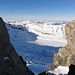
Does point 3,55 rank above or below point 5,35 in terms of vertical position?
below

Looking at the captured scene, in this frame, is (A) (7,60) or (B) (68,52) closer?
(A) (7,60)

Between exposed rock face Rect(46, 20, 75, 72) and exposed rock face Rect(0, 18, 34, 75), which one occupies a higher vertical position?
exposed rock face Rect(0, 18, 34, 75)

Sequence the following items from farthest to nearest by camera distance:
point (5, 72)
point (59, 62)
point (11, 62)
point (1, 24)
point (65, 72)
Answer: point (59, 62) → point (65, 72) → point (1, 24) → point (11, 62) → point (5, 72)

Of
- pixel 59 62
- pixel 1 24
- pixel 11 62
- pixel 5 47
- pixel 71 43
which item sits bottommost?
pixel 59 62

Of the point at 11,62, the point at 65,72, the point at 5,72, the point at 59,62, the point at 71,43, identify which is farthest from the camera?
the point at 59,62

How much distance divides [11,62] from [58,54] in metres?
49.2

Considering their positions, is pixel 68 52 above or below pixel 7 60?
below

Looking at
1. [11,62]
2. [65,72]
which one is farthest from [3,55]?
[65,72]

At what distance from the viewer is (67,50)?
9006cm

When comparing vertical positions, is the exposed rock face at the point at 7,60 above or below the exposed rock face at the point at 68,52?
above

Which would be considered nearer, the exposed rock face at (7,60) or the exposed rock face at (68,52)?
the exposed rock face at (7,60)

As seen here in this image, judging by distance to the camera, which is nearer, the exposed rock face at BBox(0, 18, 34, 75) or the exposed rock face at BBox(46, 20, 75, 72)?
the exposed rock face at BBox(0, 18, 34, 75)

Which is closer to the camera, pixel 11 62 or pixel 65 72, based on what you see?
pixel 11 62

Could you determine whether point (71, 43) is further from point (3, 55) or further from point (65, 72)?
point (3, 55)
